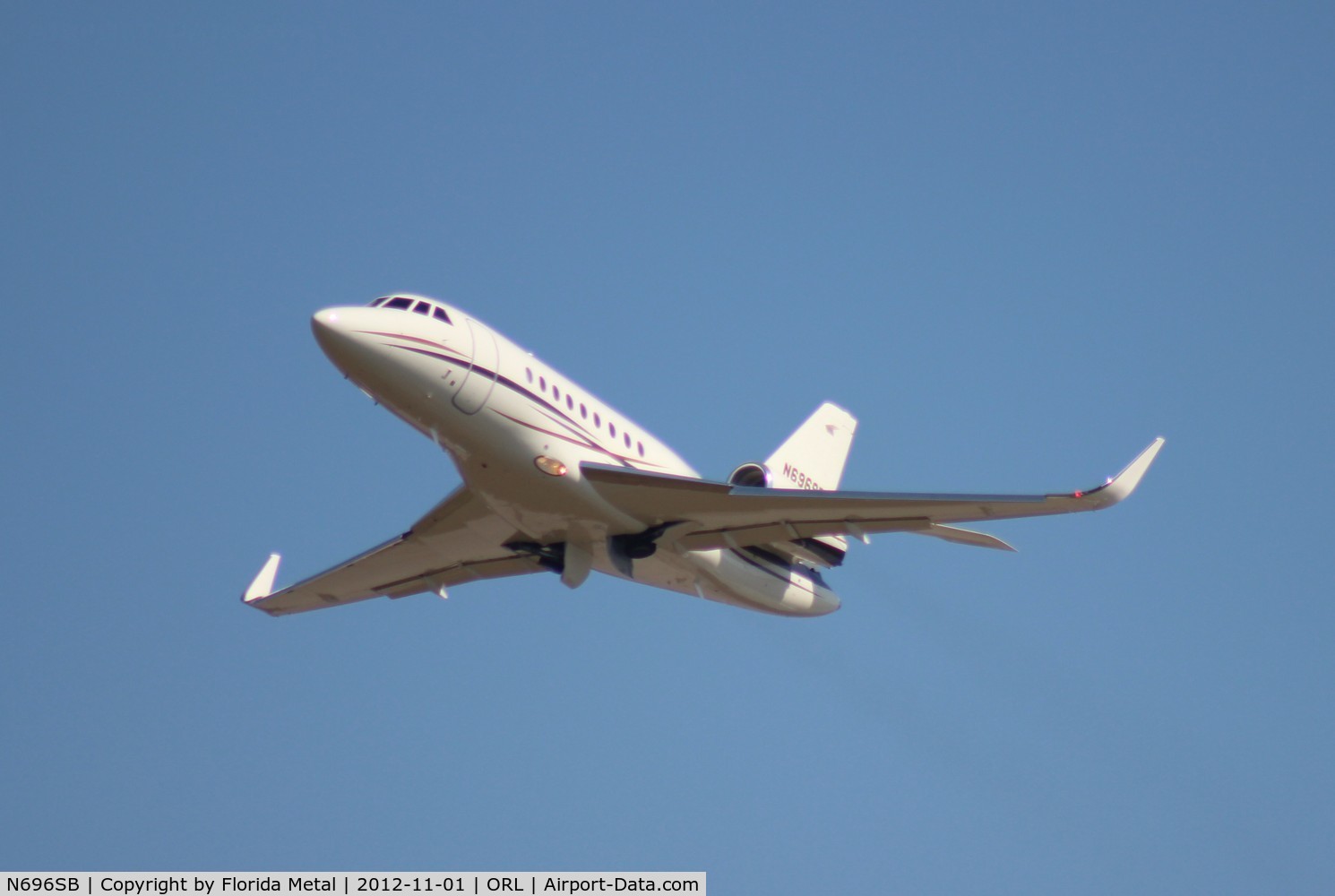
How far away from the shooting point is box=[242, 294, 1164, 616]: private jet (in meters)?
21.5

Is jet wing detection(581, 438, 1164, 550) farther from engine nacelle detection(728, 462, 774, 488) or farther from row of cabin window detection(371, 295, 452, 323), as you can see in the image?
row of cabin window detection(371, 295, 452, 323)

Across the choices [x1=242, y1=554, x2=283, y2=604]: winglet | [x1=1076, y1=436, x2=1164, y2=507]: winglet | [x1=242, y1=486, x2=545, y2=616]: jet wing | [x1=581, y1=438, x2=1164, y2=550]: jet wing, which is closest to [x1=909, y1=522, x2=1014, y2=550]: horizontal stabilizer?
[x1=581, y1=438, x2=1164, y2=550]: jet wing

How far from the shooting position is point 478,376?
22.0m

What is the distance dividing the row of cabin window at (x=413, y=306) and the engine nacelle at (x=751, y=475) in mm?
6283

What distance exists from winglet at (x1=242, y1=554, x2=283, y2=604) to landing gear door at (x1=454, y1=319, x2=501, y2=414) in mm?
9656

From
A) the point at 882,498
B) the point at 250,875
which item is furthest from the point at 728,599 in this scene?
the point at 250,875

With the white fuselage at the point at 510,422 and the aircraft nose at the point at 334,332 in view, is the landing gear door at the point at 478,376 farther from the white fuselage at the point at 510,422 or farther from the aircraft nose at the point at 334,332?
the aircraft nose at the point at 334,332

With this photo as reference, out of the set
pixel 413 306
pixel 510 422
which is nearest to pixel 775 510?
pixel 510 422

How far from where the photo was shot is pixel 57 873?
20422 mm

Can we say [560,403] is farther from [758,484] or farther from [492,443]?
[758,484]

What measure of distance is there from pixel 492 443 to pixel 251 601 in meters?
9.59

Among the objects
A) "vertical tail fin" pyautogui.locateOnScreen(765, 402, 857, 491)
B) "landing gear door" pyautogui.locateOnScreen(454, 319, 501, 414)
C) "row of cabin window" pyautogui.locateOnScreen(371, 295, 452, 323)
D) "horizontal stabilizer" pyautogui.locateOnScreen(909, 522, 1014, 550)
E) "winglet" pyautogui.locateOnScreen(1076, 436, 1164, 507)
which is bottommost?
"winglet" pyautogui.locateOnScreen(1076, 436, 1164, 507)

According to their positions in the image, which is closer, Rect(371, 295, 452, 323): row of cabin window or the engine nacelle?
Rect(371, 295, 452, 323): row of cabin window

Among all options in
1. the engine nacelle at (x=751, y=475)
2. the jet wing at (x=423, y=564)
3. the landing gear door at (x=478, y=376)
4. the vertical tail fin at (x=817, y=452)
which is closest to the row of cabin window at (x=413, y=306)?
the landing gear door at (x=478, y=376)
